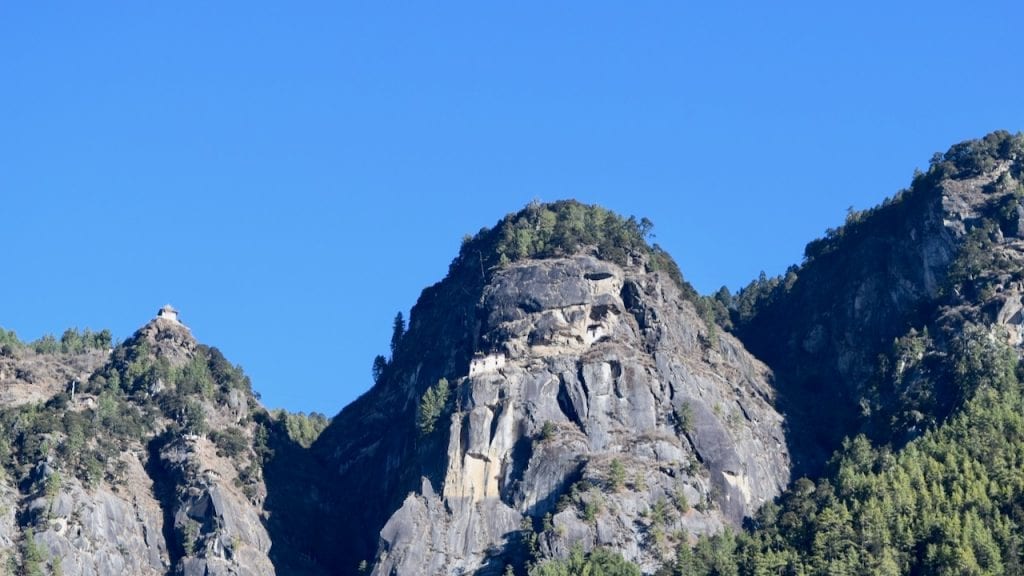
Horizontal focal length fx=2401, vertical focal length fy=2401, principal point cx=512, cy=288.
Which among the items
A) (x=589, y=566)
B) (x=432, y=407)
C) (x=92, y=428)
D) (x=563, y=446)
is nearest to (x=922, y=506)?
(x=589, y=566)

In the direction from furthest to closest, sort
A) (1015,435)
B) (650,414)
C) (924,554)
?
(650,414)
(1015,435)
(924,554)

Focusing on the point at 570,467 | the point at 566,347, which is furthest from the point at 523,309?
the point at 570,467

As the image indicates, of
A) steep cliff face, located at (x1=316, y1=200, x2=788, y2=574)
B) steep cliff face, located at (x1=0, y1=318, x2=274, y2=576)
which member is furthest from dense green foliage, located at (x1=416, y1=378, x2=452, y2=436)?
steep cliff face, located at (x1=0, y1=318, x2=274, y2=576)

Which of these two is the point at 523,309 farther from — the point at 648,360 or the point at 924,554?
the point at 924,554

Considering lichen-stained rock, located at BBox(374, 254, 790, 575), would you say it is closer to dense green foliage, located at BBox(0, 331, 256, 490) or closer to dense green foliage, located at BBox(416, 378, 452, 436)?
dense green foliage, located at BBox(416, 378, 452, 436)

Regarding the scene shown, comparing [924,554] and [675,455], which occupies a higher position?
[675,455]

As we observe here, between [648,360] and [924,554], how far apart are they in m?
36.6

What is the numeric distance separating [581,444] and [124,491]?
1406 inches

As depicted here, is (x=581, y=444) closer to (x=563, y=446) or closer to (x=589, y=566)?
(x=563, y=446)

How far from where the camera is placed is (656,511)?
17900 cm

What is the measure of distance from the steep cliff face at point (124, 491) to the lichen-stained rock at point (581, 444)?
14.2 meters

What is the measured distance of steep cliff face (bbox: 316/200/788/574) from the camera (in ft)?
583

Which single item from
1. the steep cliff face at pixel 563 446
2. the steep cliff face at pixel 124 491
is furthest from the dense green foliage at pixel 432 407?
the steep cliff face at pixel 124 491

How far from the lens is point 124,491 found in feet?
612
